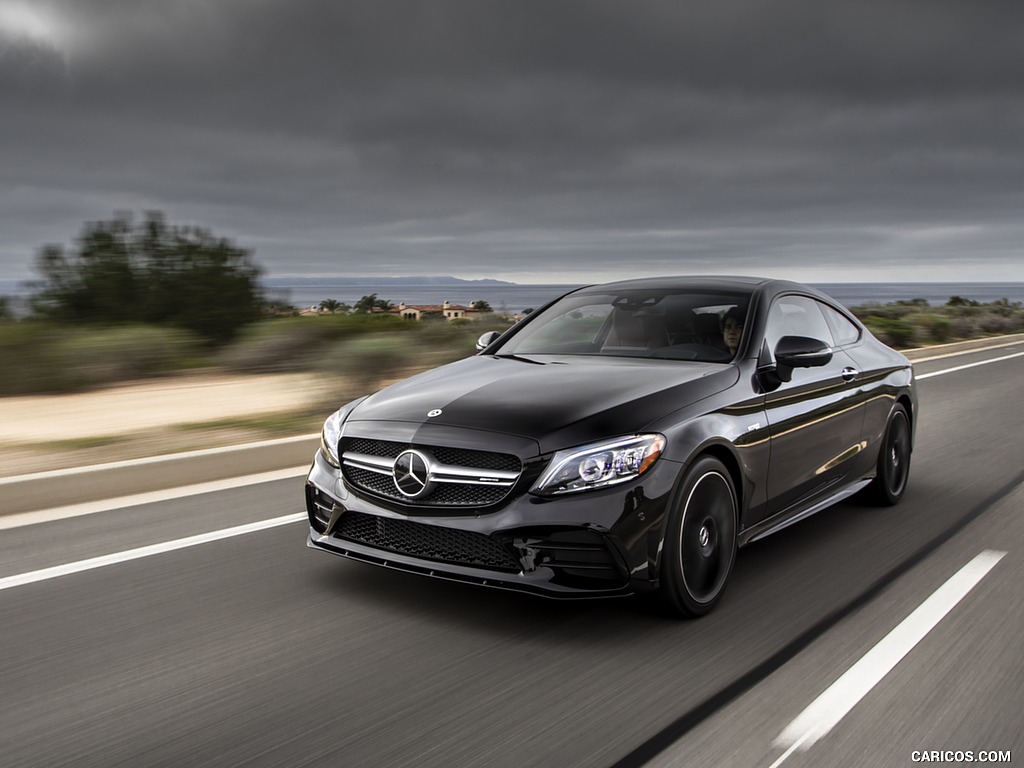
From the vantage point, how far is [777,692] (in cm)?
364

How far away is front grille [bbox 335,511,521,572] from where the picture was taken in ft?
13.6

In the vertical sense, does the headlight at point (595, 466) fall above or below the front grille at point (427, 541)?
above

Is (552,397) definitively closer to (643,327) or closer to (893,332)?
(643,327)

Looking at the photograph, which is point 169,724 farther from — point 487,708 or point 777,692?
point 777,692

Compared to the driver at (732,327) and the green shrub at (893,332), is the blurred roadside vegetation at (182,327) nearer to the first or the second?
the driver at (732,327)

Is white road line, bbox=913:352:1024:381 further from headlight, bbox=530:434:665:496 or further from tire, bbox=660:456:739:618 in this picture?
headlight, bbox=530:434:665:496

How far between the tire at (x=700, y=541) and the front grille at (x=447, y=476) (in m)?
0.74

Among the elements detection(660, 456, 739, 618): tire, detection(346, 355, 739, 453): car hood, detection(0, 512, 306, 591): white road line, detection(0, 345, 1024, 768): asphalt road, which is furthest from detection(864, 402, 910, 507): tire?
detection(0, 512, 306, 591): white road line

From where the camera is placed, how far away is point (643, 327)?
5.70m

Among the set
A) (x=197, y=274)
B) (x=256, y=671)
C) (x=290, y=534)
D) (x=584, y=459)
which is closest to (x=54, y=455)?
(x=290, y=534)

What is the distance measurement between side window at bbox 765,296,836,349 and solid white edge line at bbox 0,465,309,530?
399cm

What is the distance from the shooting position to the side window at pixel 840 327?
21.0ft

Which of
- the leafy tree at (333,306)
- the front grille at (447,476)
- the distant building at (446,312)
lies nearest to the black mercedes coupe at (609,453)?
the front grille at (447,476)
